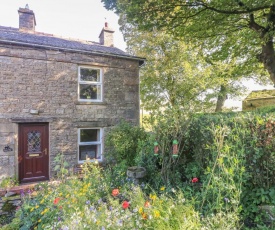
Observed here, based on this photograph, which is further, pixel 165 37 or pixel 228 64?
pixel 228 64

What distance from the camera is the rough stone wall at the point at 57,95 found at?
23.8ft

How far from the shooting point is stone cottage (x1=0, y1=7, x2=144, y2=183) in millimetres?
7262

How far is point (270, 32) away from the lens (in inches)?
289

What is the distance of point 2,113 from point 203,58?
12.6 metres

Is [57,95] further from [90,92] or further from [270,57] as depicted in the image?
[270,57]

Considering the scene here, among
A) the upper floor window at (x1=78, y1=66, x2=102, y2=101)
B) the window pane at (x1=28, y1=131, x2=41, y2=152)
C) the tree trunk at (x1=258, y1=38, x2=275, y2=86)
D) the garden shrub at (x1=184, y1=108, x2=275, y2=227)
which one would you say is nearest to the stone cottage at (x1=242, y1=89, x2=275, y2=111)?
the tree trunk at (x1=258, y1=38, x2=275, y2=86)

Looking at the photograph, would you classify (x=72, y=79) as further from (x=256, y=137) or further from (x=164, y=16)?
(x=256, y=137)

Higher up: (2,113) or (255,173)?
(2,113)

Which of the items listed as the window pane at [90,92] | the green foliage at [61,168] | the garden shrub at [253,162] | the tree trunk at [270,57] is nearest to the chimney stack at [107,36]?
the window pane at [90,92]

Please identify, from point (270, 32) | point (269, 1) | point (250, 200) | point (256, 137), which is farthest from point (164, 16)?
point (250, 200)

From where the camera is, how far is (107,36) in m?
12.0

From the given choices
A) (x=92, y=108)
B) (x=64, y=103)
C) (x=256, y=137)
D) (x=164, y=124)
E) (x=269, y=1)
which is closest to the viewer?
(x=256, y=137)

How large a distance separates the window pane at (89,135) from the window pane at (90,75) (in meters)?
2.42

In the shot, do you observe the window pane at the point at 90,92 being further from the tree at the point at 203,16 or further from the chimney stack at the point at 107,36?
the chimney stack at the point at 107,36
